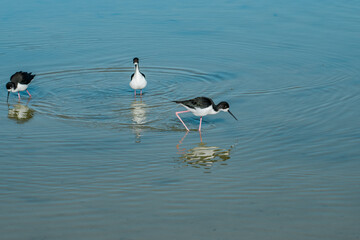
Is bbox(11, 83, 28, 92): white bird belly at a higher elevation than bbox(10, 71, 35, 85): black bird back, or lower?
lower

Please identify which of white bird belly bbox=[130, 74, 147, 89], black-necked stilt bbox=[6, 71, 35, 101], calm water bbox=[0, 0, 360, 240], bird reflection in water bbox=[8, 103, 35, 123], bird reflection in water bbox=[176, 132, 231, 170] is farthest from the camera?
white bird belly bbox=[130, 74, 147, 89]

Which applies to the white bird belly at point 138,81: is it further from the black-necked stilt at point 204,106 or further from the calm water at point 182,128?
the black-necked stilt at point 204,106

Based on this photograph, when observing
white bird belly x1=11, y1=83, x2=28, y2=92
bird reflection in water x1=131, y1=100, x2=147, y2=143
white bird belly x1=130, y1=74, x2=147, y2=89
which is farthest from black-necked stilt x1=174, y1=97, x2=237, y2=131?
white bird belly x1=11, y1=83, x2=28, y2=92

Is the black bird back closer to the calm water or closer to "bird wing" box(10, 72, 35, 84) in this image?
"bird wing" box(10, 72, 35, 84)

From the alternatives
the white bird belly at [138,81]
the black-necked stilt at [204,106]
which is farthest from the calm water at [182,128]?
the black-necked stilt at [204,106]

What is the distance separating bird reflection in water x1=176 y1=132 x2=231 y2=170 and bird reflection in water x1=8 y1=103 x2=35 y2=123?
3.82 metres

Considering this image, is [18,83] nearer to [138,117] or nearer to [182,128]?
[138,117]

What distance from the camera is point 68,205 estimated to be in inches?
268

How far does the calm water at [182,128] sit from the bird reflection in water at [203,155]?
0.05m

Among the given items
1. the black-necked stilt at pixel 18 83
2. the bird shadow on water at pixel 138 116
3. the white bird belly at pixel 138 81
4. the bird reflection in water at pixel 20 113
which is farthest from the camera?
the white bird belly at pixel 138 81

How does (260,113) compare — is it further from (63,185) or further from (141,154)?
(63,185)

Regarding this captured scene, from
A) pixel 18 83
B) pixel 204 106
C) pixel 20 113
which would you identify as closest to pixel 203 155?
pixel 204 106

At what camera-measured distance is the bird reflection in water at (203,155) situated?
8.67 m

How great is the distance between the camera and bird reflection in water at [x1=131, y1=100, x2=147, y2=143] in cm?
1027
